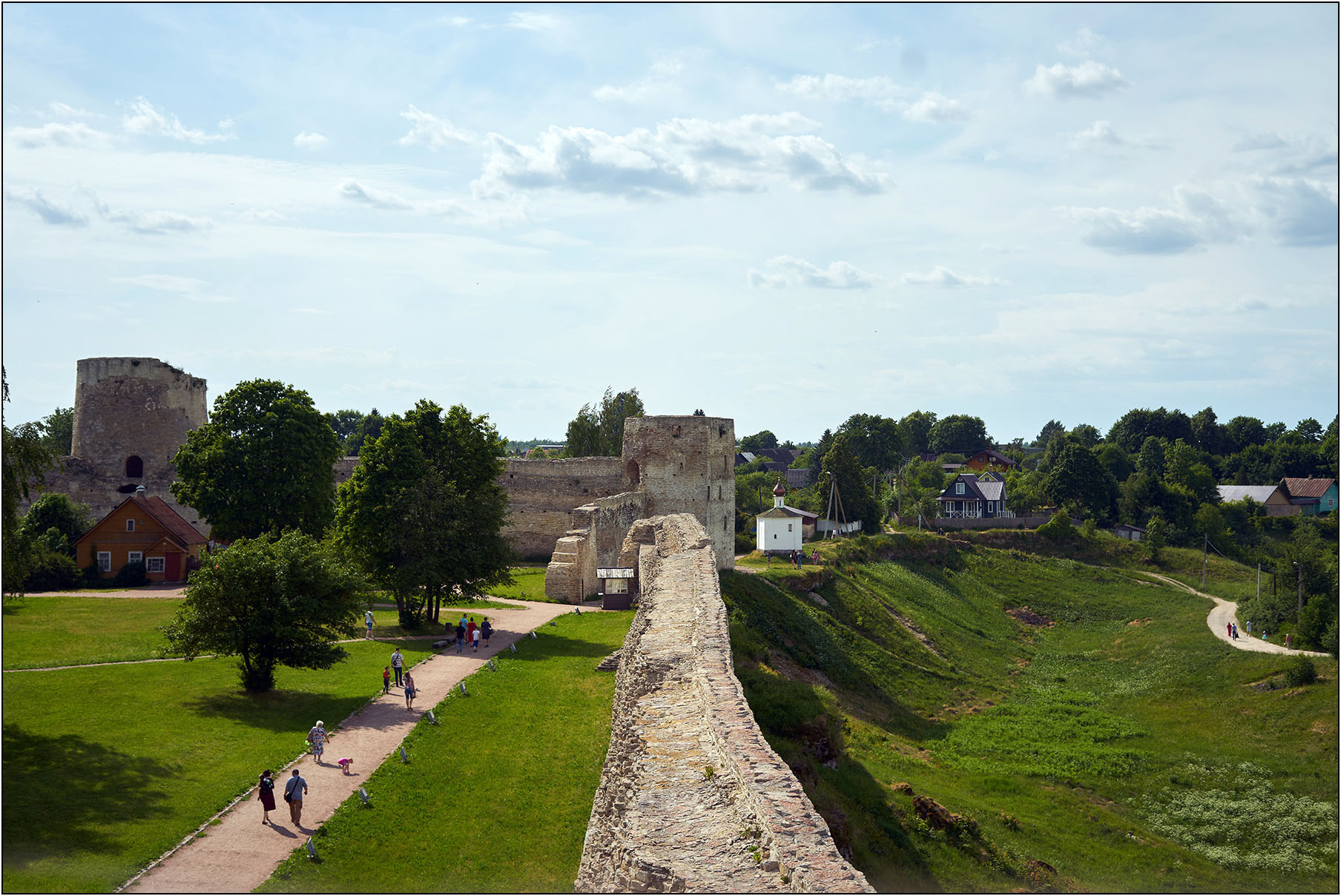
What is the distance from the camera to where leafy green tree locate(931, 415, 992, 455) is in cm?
13412

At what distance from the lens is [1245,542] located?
243ft

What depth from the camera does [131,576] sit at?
35.9m

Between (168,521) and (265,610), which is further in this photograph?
(168,521)

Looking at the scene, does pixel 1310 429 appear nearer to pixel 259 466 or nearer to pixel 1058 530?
pixel 1058 530

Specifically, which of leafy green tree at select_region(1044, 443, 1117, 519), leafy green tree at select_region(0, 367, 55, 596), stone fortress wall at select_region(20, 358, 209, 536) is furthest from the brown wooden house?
leafy green tree at select_region(1044, 443, 1117, 519)

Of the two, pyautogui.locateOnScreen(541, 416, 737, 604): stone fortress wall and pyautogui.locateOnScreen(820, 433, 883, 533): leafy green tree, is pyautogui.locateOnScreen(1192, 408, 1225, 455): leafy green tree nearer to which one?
pyautogui.locateOnScreen(820, 433, 883, 533): leafy green tree

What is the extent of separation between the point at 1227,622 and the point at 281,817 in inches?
1822

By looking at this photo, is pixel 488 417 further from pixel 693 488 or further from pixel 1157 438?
pixel 1157 438

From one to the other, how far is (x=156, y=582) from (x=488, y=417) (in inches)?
595

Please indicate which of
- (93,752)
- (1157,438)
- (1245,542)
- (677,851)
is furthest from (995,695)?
(1157,438)

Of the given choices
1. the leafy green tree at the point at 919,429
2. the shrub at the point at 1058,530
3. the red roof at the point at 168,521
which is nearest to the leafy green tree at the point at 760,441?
the leafy green tree at the point at 919,429

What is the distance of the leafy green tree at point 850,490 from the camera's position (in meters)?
63.7

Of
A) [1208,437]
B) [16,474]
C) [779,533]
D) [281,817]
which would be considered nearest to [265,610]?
[16,474]

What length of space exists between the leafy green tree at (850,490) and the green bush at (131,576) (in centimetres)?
4003
